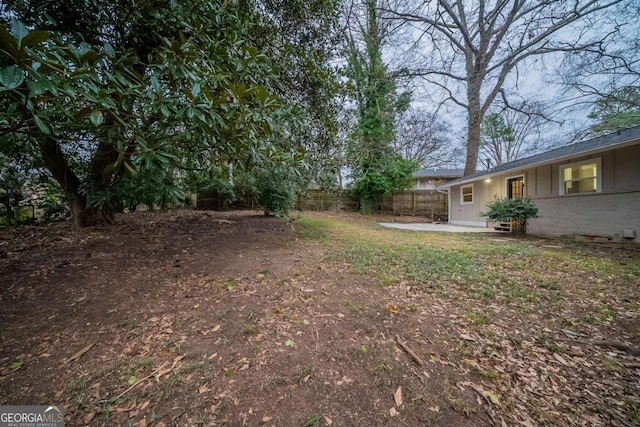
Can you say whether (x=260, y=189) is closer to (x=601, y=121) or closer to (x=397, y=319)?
(x=397, y=319)

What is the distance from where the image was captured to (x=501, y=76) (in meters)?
10.5

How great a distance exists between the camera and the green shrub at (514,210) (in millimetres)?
6984

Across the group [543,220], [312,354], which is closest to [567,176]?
[543,220]

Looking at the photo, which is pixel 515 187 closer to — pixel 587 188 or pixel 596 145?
pixel 587 188

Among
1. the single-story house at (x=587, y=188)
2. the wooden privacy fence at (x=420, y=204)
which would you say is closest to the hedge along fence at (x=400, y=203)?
the wooden privacy fence at (x=420, y=204)

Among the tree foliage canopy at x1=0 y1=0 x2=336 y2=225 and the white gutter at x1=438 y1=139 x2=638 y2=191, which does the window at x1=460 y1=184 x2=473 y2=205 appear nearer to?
the white gutter at x1=438 y1=139 x2=638 y2=191

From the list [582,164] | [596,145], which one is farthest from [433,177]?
[596,145]

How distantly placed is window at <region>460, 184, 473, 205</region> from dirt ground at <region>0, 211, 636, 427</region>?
32.3 ft

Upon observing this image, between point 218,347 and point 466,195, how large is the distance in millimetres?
12074

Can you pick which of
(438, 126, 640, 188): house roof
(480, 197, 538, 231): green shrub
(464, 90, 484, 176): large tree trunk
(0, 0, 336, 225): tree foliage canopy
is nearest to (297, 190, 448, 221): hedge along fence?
(464, 90, 484, 176): large tree trunk

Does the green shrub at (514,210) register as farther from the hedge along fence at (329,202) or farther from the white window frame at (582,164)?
the hedge along fence at (329,202)

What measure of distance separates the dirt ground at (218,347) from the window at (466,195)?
32.3 ft

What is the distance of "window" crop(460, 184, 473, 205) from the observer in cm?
1071

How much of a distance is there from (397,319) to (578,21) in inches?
486
